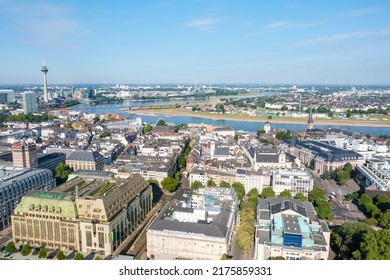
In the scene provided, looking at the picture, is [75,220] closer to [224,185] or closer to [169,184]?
[169,184]

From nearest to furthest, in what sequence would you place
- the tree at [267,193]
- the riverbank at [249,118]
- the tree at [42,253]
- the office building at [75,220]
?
1. the tree at [42,253]
2. the office building at [75,220]
3. the tree at [267,193]
4. the riverbank at [249,118]

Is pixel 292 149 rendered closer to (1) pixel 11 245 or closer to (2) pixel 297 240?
(2) pixel 297 240

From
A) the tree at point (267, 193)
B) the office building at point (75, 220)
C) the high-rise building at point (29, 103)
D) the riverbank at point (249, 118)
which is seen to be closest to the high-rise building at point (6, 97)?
the high-rise building at point (29, 103)

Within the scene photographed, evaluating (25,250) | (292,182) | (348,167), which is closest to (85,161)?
(25,250)

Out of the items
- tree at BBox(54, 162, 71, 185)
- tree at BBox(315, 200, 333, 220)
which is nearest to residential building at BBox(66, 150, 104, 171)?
tree at BBox(54, 162, 71, 185)

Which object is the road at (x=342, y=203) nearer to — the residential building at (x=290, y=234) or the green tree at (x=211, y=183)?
the residential building at (x=290, y=234)
